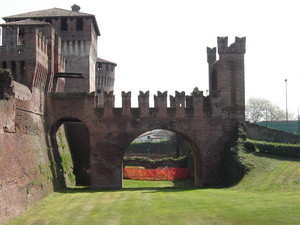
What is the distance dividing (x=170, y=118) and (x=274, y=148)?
824 cm

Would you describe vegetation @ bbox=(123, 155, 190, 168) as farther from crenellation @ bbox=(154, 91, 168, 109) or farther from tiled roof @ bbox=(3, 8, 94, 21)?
tiled roof @ bbox=(3, 8, 94, 21)

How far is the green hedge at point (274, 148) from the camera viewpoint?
2789 centimetres

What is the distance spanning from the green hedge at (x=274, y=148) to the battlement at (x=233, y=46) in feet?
24.0

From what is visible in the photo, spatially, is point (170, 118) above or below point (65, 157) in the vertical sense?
above

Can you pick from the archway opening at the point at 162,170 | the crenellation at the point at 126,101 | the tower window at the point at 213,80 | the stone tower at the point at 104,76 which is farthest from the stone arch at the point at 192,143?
the stone tower at the point at 104,76

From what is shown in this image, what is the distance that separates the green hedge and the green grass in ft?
9.08

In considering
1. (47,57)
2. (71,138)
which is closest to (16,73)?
(47,57)

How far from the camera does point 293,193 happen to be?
60.7 feet

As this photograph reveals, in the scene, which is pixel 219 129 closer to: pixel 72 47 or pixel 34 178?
pixel 34 178

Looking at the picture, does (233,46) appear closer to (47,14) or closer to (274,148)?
(274,148)

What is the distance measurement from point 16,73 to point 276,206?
19415 mm

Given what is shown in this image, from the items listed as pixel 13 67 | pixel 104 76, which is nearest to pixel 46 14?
pixel 13 67

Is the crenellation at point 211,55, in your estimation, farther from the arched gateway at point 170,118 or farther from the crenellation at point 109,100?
the crenellation at point 109,100

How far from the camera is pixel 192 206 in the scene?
17906mm
